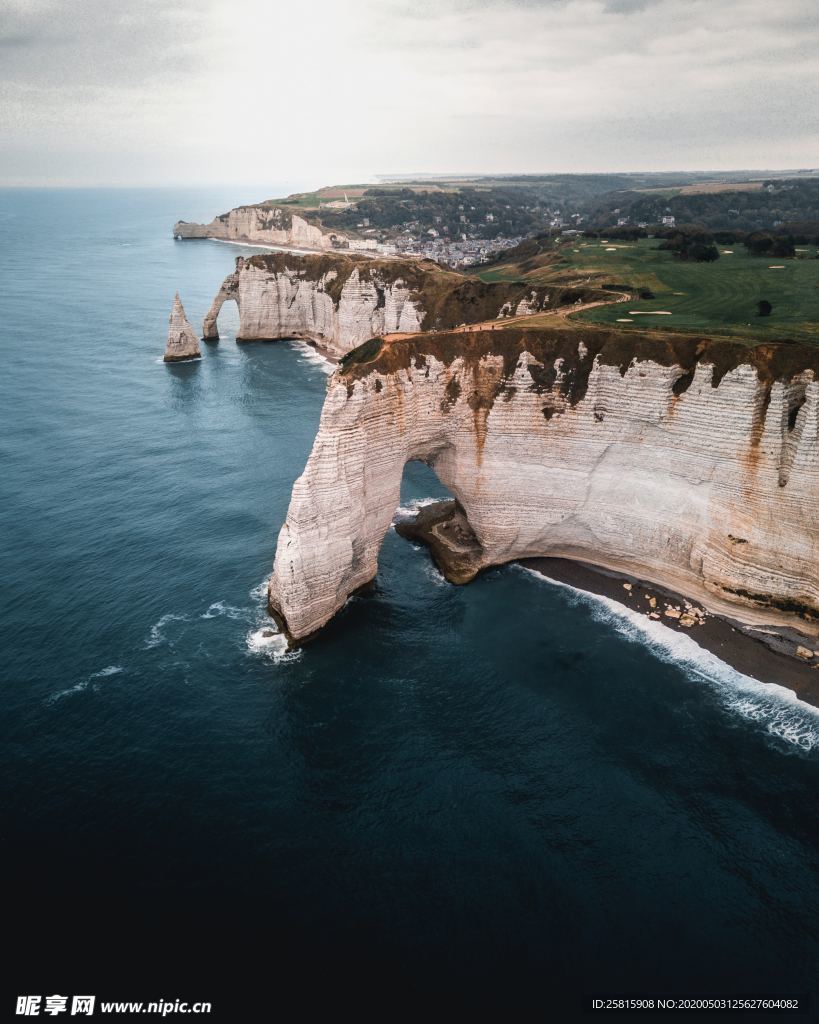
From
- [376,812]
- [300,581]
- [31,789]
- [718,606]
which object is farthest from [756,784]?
[31,789]

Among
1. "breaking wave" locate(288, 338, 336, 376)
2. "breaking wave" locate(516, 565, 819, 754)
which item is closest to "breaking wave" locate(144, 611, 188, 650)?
"breaking wave" locate(516, 565, 819, 754)

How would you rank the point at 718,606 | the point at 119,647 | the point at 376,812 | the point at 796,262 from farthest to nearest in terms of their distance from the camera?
the point at 796,262, the point at 718,606, the point at 119,647, the point at 376,812

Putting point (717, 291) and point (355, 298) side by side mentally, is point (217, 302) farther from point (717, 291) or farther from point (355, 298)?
point (717, 291)

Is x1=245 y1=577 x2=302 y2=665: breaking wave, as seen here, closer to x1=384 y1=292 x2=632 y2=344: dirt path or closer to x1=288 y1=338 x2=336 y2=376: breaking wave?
x1=384 y1=292 x2=632 y2=344: dirt path

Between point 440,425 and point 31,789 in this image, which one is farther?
point 440,425

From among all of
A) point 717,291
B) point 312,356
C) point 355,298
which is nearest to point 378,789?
point 717,291

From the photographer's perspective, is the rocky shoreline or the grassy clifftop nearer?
the rocky shoreline

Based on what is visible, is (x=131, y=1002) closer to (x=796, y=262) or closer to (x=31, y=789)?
(x=31, y=789)
